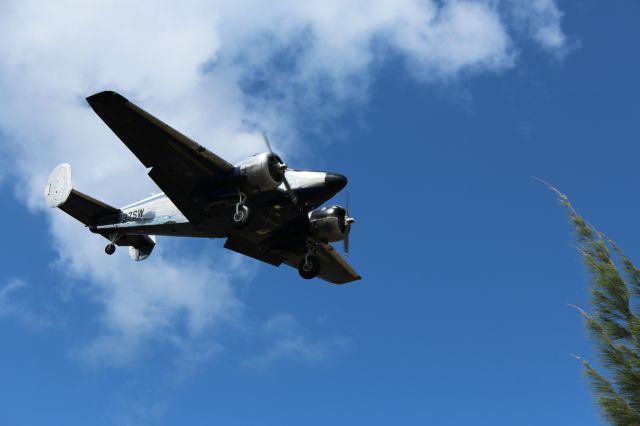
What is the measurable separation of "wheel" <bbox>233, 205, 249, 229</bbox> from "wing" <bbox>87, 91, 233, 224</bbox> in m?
1.59

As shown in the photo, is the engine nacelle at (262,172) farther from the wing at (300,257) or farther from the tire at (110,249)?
the tire at (110,249)

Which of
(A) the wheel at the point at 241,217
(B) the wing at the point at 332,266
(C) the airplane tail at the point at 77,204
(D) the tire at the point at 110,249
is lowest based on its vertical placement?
(A) the wheel at the point at 241,217

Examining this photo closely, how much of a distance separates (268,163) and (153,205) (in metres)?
7.19

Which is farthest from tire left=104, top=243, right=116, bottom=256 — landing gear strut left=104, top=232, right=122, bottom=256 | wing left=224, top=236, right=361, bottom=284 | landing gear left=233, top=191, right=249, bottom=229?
landing gear left=233, top=191, right=249, bottom=229

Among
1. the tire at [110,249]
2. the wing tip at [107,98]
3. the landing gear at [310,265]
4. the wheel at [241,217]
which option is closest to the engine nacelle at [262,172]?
the wheel at [241,217]

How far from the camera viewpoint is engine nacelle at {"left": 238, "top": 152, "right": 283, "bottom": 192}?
23.3m

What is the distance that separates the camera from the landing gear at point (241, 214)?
77.1 feet

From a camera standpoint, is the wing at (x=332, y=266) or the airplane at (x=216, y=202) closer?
the airplane at (x=216, y=202)

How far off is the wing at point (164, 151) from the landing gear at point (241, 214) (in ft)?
3.97

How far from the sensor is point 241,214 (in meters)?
23.6

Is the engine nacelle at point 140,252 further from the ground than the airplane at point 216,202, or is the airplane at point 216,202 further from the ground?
the engine nacelle at point 140,252

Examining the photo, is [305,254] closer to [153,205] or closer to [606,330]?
[153,205]

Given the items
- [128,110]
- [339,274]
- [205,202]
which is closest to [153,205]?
[205,202]

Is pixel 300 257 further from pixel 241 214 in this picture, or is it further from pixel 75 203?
pixel 75 203
